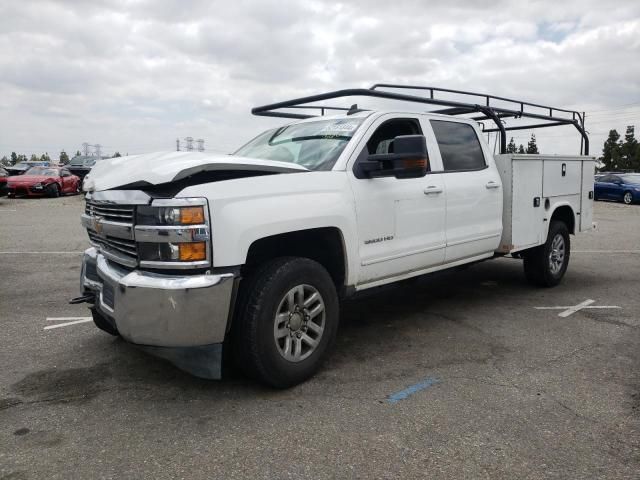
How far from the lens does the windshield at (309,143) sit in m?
4.23

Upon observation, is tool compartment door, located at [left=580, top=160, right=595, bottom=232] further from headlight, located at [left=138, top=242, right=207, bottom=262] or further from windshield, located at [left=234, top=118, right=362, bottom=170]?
headlight, located at [left=138, top=242, right=207, bottom=262]

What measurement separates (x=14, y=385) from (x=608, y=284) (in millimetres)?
6570

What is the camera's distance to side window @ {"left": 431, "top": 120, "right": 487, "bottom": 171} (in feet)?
16.8

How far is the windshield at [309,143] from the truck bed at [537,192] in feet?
6.96

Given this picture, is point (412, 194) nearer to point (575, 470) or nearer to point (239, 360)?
point (239, 360)

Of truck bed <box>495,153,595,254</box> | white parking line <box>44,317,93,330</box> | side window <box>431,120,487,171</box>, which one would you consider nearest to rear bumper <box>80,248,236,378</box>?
white parking line <box>44,317,93,330</box>

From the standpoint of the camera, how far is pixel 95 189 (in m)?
3.67

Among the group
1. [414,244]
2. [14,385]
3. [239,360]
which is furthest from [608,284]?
[14,385]

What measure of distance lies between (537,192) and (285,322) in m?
3.78

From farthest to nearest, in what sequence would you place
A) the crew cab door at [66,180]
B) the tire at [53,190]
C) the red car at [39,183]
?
the crew cab door at [66,180]
the tire at [53,190]
the red car at [39,183]

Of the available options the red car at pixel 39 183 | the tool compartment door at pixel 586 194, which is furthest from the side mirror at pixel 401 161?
the red car at pixel 39 183

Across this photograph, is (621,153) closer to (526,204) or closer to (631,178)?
(631,178)

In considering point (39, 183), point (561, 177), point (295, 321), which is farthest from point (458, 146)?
point (39, 183)

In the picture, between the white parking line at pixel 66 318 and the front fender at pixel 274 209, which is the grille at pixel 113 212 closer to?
the front fender at pixel 274 209
